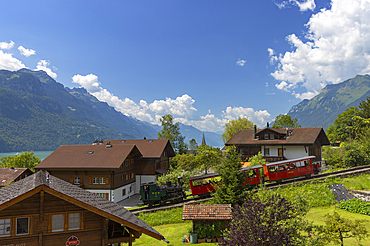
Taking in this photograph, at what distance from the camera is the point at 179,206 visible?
25547mm

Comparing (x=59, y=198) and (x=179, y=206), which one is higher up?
(x=59, y=198)

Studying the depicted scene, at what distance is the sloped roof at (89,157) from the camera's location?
3369 centimetres

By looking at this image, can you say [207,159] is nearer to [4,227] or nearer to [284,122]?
[284,122]

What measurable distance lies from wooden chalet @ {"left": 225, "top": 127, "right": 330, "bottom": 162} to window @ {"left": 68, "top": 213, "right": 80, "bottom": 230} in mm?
35723

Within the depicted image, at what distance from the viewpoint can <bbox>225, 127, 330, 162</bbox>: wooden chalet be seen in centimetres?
4150

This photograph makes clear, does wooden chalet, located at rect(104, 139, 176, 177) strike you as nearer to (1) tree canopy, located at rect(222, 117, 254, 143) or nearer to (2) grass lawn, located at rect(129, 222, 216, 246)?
(2) grass lawn, located at rect(129, 222, 216, 246)

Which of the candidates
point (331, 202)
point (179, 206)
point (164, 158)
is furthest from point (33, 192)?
point (164, 158)

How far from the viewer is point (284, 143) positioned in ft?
138

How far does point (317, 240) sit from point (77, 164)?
32.5m

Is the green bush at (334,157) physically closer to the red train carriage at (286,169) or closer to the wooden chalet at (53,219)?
the red train carriage at (286,169)

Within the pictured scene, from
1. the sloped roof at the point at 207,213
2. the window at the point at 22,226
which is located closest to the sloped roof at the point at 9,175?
the sloped roof at the point at 207,213

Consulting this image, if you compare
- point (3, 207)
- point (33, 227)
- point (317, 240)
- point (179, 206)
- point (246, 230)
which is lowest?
point (179, 206)

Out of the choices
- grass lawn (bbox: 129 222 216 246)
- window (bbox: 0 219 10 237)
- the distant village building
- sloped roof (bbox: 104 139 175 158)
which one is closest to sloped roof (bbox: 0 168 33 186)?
the distant village building

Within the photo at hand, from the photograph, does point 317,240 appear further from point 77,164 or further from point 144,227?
point 77,164
